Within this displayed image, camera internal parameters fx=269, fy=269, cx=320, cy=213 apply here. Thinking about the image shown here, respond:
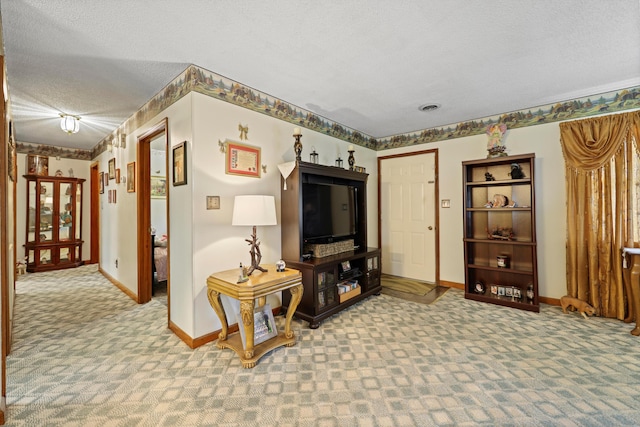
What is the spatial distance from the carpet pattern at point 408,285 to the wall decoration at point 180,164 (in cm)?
315

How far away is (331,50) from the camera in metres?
2.19

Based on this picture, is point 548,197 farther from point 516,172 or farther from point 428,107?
point 428,107

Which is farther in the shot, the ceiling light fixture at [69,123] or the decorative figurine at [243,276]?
the ceiling light fixture at [69,123]

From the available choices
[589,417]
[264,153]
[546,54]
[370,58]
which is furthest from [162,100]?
[589,417]

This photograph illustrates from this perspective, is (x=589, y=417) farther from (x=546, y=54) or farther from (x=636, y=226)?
(x=546, y=54)

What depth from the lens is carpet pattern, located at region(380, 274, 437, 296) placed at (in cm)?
390

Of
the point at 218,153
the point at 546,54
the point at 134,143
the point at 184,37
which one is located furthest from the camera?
the point at 134,143

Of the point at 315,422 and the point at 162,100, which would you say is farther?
the point at 162,100

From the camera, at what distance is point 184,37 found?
6.56 ft

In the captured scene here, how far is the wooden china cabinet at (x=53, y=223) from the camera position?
509 centimetres

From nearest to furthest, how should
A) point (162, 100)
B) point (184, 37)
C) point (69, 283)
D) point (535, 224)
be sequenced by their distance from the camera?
point (184, 37) → point (162, 100) → point (535, 224) → point (69, 283)

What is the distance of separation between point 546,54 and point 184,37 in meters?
2.93

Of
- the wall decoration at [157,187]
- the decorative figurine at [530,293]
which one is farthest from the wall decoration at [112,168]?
the decorative figurine at [530,293]

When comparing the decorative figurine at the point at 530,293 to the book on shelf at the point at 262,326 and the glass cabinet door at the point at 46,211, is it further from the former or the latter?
the glass cabinet door at the point at 46,211
